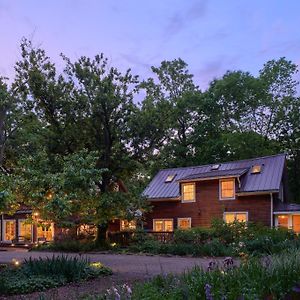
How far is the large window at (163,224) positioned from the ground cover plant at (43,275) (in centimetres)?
2053

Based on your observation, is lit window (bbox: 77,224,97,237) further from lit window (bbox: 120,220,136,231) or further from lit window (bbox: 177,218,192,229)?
lit window (bbox: 177,218,192,229)

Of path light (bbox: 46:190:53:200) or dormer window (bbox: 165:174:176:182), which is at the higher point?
dormer window (bbox: 165:174:176:182)

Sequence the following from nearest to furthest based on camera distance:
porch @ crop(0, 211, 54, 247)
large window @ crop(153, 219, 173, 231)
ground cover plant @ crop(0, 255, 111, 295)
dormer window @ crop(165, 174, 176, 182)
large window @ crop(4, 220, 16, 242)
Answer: ground cover plant @ crop(0, 255, 111, 295)
large window @ crop(153, 219, 173, 231)
dormer window @ crop(165, 174, 176, 182)
porch @ crop(0, 211, 54, 247)
large window @ crop(4, 220, 16, 242)

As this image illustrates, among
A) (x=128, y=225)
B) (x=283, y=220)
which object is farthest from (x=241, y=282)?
(x=128, y=225)

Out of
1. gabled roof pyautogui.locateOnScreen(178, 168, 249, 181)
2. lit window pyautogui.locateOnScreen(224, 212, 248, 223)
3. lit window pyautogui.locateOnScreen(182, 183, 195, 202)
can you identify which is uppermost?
gabled roof pyautogui.locateOnScreen(178, 168, 249, 181)

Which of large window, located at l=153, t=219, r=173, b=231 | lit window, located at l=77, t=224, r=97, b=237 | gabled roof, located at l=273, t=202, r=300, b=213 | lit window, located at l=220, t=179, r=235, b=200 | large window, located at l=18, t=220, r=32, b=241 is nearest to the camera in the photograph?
gabled roof, located at l=273, t=202, r=300, b=213

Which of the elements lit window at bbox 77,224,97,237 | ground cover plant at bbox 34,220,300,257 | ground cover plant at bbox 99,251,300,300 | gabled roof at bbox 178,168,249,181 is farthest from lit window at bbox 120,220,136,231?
ground cover plant at bbox 99,251,300,300

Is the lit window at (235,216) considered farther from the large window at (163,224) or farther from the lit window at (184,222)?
the large window at (163,224)

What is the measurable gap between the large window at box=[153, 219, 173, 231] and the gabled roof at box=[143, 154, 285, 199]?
1.84 meters

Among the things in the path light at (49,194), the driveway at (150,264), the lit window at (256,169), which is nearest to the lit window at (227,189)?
the lit window at (256,169)

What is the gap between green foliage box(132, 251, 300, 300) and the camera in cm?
577

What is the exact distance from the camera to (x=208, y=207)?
108 ft

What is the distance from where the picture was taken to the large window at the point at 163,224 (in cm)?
3481

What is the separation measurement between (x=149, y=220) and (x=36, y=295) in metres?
25.3
